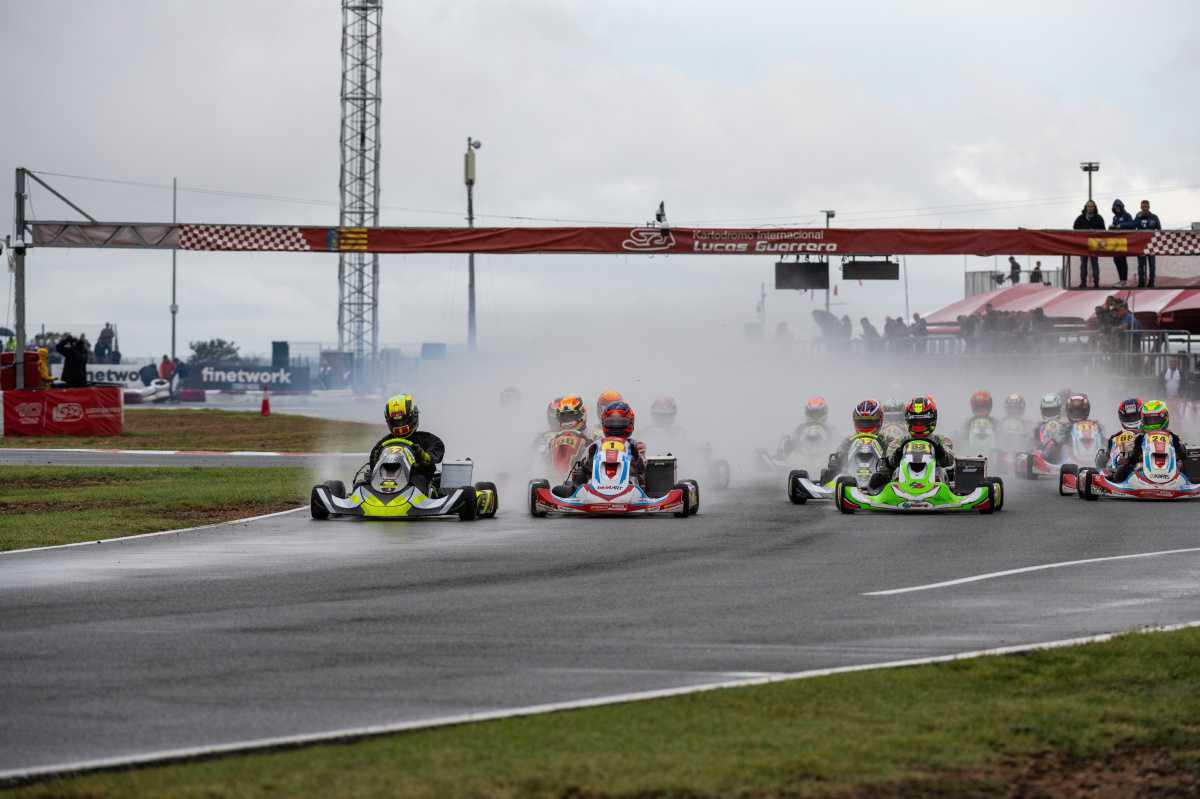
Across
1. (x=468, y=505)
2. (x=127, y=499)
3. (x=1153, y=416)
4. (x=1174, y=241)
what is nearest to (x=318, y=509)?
(x=468, y=505)

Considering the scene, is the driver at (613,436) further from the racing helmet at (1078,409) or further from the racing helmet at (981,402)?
the racing helmet at (981,402)

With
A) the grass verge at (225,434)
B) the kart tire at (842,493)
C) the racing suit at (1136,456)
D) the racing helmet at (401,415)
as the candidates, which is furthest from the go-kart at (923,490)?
the grass verge at (225,434)

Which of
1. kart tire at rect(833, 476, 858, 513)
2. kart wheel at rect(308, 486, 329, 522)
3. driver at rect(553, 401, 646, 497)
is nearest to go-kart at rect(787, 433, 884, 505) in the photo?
kart tire at rect(833, 476, 858, 513)

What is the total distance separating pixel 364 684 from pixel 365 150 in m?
50.5

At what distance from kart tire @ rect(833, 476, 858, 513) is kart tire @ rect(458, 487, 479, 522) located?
13.8ft

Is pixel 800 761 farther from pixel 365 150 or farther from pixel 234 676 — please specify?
pixel 365 150

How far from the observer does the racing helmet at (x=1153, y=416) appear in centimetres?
2138

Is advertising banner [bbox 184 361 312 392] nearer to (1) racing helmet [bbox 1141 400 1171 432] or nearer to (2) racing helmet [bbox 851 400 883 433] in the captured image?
(2) racing helmet [bbox 851 400 883 433]

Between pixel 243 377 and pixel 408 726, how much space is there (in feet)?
186

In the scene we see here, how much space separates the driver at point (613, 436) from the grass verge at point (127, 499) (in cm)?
373

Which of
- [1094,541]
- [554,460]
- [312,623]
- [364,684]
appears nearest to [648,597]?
[312,623]

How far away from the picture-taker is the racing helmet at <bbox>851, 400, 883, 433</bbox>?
21.6m

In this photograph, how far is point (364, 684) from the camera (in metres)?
8.23

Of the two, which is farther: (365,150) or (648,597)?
(365,150)
